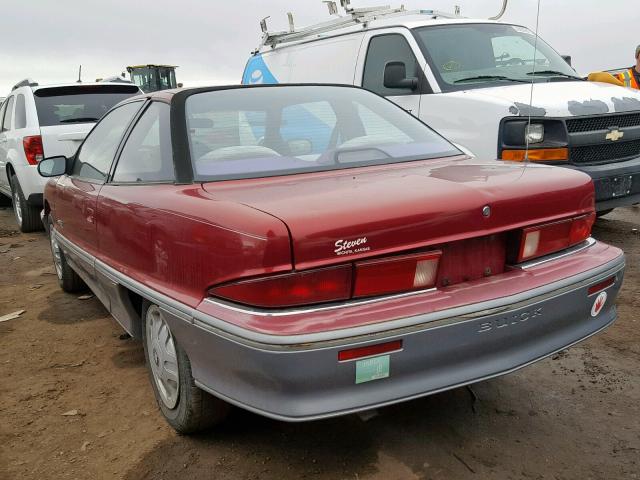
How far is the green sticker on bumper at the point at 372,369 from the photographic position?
197 cm

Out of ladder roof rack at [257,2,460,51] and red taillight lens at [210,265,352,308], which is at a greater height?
ladder roof rack at [257,2,460,51]

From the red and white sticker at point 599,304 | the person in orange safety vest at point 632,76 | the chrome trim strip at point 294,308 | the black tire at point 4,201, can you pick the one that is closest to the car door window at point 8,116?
the black tire at point 4,201

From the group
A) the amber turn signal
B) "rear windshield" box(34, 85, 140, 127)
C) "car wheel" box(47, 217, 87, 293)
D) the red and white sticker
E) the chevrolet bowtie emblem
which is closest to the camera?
the red and white sticker

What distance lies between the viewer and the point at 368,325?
6.44 ft

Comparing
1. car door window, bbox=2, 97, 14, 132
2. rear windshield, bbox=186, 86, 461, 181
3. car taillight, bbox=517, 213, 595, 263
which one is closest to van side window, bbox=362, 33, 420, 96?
rear windshield, bbox=186, 86, 461, 181

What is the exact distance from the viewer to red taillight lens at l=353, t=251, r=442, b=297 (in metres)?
2.06

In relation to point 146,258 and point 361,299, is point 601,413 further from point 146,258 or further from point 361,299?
point 146,258

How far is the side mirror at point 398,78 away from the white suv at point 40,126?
338cm

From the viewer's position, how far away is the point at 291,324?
1946 millimetres

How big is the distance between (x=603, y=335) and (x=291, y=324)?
8.17ft

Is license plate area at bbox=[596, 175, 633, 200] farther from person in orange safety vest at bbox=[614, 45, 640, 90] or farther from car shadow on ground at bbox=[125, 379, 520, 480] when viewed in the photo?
person in orange safety vest at bbox=[614, 45, 640, 90]

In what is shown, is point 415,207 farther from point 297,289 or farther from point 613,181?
point 613,181

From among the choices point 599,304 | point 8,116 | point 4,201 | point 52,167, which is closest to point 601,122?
point 599,304

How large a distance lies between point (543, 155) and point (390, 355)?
356cm
